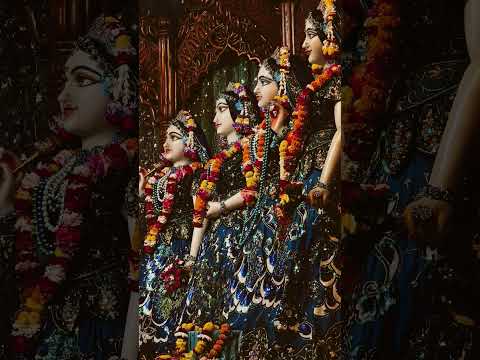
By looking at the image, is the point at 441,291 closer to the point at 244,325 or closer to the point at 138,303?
the point at 244,325

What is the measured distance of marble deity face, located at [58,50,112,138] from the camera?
399cm

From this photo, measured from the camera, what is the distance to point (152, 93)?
390 centimetres

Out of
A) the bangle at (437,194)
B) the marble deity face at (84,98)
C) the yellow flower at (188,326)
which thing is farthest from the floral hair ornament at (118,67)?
the bangle at (437,194)

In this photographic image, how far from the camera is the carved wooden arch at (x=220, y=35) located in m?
3.57

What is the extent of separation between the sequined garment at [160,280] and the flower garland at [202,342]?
0.20ft

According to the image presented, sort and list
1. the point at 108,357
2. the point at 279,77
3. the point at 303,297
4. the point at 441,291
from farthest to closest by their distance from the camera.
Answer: the point at 108,357 < the point at 279,77 < the point at 303,297 < the point at 441,291

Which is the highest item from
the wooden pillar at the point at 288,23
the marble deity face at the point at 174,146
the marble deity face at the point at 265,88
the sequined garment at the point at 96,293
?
the wooden pillar at the point at 288,23

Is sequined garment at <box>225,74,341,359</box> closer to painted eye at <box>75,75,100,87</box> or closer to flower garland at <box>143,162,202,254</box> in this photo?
flower garland at <box>143,162,202,254</box>

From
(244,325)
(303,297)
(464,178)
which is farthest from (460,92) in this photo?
(244,325)

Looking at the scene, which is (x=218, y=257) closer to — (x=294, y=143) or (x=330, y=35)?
(x=294, y=143)

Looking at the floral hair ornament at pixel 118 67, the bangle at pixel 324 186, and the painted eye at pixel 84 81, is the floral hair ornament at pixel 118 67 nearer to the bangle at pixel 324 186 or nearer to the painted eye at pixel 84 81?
the painted eye at pixel 84 81

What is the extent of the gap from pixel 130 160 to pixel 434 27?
1525mm

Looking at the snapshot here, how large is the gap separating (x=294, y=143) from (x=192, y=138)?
1.95 ft

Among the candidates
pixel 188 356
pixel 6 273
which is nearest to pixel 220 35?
pixel 188 356
